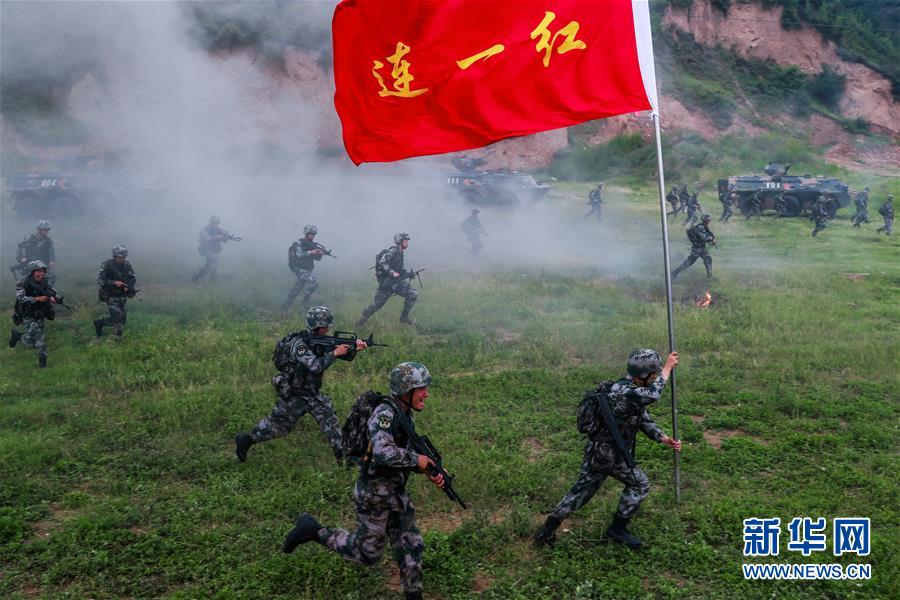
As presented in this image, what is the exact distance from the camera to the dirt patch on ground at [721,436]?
7.97 metres

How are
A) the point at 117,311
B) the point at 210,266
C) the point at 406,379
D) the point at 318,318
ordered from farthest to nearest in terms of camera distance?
the point at 210,266
the point at 117,311
the point at 318,318
the point at 406,379

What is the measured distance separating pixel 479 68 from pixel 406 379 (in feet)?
8.22

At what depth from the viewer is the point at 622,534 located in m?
5.91

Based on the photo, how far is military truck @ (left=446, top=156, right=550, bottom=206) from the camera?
26609 mm

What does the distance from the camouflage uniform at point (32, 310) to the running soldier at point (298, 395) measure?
4.88 metres

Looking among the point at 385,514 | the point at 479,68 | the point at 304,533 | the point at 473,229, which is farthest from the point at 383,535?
the point at 473,229

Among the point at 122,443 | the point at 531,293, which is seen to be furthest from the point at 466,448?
the point at 531,293

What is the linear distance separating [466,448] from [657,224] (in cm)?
1791

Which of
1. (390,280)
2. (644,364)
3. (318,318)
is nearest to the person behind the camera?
(644,364)

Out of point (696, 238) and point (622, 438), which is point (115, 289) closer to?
point (622, 438)

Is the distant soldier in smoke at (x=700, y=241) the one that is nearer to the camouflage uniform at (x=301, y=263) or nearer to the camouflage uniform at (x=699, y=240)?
the camouflage uniform at (x=699, y=240)

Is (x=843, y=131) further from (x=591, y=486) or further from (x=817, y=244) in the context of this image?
(x=591, y=486)

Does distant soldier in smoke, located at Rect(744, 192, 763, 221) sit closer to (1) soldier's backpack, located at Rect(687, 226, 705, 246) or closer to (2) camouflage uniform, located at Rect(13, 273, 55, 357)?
(1) soldier's backpack, located at Rect(687, 226, 705, 246)

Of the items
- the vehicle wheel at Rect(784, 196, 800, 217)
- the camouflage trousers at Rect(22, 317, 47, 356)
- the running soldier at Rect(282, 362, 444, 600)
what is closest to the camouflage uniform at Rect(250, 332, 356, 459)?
the running soldier at Rect(282, 362, 444, 600)
